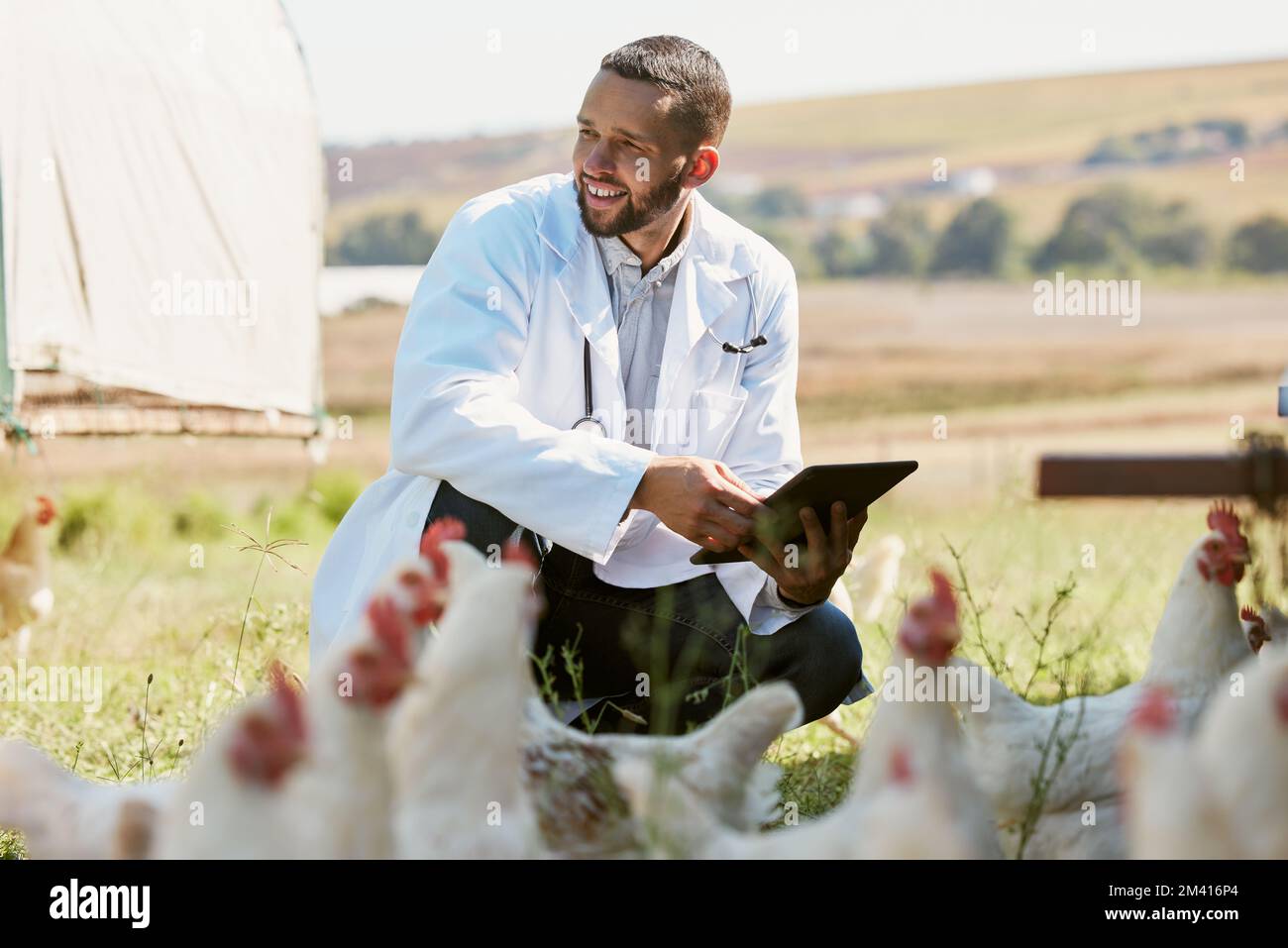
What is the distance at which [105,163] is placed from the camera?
20.0 feet

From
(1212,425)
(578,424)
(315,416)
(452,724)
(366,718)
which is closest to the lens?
(366,718)

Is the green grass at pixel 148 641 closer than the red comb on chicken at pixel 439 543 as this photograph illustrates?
No

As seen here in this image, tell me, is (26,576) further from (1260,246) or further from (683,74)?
(1260,246)

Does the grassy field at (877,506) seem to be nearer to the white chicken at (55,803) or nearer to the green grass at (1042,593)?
the green grass at (1042,593)

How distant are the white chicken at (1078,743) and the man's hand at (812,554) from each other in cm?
49

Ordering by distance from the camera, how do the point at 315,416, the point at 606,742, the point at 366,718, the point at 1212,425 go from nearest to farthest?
the point at 366,718, the point at 606,742, the point at 315,416, the point at 1212,425

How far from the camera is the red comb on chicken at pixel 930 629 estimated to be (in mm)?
2006

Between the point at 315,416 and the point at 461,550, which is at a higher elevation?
the point at 315,416

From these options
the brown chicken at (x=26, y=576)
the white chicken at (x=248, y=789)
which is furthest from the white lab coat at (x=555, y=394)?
the brown chicken at (x=26, y=576)

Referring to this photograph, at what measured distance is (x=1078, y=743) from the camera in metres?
2.58
